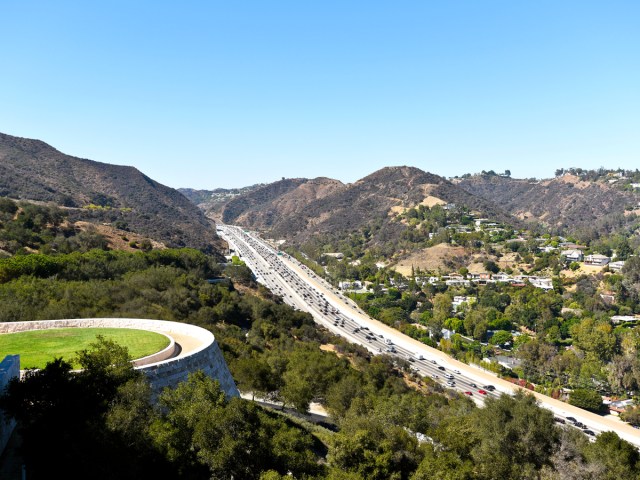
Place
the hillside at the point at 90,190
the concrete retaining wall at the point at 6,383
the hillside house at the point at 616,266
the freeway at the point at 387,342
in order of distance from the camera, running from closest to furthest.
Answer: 1. the concrete retaining wall at the point at 6,383
2. the freeway at the point at 387,342
3. the hillside at the point at 90,190
4. the hillside house at the point at 616,266

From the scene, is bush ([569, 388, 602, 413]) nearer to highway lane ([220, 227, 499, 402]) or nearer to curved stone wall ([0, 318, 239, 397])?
highway lane ([220, 227, 499, 402])

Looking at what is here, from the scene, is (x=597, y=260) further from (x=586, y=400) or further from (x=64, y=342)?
(x=64, y=342)

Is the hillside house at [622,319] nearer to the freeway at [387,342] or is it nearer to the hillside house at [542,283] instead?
the hillside house at [542,283]

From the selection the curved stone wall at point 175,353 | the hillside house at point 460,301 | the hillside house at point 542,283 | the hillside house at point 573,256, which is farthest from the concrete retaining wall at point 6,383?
the hillside house at point 573,256

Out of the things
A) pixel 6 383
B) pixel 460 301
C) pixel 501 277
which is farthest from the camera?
pixel 501 277

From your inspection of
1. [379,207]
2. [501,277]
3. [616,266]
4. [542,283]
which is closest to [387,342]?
[542,283]

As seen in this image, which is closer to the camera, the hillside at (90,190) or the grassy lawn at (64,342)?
the grassy lawn at (64,342)

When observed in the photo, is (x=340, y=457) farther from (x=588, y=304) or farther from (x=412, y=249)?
(x=412, y=249)
